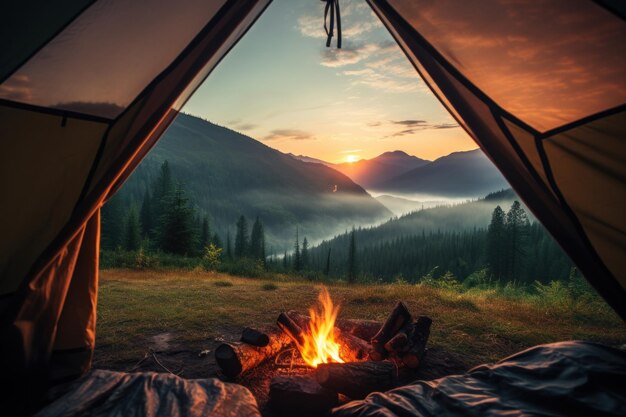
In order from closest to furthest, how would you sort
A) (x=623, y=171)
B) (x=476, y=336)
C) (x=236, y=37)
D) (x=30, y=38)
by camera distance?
(x=30, y=38) < (x=623, y=171) < (x=236, y=37) < (x=476, y=336)

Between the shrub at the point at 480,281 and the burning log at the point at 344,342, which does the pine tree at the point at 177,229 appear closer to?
the shrub at the point at 480,281

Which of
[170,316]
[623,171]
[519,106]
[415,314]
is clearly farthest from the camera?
[415,314]

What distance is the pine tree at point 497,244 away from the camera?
38188 mm

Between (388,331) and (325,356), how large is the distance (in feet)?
2.93

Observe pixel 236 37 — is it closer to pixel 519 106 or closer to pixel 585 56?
pixel 519 106

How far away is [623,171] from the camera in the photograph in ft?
10.2

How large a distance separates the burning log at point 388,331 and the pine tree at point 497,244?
37458 millimetres

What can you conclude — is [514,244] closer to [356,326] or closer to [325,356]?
[356,326]

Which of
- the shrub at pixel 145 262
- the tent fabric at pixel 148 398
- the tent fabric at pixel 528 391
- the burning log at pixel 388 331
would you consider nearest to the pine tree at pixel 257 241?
the shrub at pixel 145 262

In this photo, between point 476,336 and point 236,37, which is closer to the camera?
point 236,37

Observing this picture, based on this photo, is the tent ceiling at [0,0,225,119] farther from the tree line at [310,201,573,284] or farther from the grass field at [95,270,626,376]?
the tree line at [310,201,573,284]

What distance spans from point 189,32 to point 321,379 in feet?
11.9

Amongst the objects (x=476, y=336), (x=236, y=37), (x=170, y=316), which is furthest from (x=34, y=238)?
(x=476, y=336)

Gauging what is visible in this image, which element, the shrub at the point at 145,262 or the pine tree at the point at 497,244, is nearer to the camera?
the shrub at the point at 145,262
